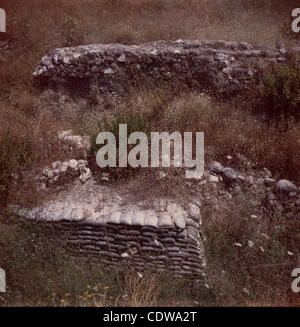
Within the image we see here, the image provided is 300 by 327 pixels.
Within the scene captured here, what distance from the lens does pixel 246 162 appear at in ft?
16.9

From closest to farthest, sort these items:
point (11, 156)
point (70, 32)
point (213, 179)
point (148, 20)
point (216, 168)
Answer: point (11, 156)
point (213, 179)
point (216, 168)
point (70, 32)
point (148, 20)

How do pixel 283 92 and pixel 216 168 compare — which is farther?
pixel 283 92

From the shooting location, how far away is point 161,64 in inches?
275

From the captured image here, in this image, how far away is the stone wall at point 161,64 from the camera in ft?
22.1

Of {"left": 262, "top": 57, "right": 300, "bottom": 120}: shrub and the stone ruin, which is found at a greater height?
{"left": 262, "top": 57, "right": 300, "bottom": 120}: shrub

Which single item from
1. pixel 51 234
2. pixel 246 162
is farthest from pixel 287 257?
pixel 51 234

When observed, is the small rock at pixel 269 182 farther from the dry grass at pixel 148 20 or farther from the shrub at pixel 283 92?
the dry grass at pixel 148 20

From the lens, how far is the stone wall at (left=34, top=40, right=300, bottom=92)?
22.1 ft

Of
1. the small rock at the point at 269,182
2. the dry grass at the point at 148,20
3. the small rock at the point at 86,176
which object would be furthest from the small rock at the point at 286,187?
the dry grass at the point at 148,20

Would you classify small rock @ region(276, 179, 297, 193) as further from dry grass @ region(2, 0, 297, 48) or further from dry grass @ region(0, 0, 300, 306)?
dry grass @ region(2, 0, 297, 48)

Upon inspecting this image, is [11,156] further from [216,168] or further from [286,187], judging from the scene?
[286,187]

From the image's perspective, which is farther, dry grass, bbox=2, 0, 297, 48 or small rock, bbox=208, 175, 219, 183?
dry grass, bbox=2, 0, 297, 48

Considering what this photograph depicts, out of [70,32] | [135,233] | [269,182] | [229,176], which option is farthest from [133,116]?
[70,32]

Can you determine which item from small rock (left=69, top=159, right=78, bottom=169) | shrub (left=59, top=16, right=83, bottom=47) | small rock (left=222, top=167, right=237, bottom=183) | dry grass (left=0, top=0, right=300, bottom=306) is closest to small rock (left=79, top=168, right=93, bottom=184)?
small rock (left=69, top=159, right=78, bottom=169)
